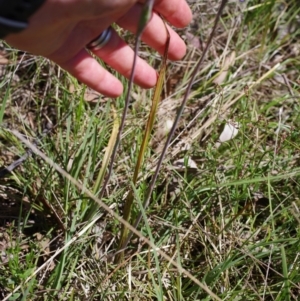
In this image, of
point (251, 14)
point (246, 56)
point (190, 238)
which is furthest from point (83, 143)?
point (251, 14)

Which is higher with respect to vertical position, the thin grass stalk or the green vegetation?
the thin grass stalk

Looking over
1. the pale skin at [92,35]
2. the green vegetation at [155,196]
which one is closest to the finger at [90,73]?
the pale skin at [92,35]

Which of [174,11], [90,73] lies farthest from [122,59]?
[174,11]

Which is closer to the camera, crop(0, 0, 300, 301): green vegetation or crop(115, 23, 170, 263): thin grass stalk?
crop(115, 23, 170, 263): thin grass stalk

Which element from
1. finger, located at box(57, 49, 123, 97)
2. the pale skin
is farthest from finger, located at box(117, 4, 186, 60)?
finger, located at box(57, 49, 123, 97)

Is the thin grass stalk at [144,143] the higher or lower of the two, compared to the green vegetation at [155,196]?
higher

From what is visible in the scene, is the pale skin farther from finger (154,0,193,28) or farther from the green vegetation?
the green vegetation

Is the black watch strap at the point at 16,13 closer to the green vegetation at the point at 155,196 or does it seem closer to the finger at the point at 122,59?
the finger at the point at 122,59

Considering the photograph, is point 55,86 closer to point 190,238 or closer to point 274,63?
point 190,238

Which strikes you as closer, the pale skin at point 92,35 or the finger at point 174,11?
the pale skin at point 92,35
